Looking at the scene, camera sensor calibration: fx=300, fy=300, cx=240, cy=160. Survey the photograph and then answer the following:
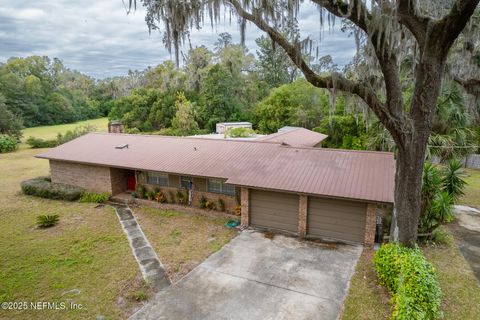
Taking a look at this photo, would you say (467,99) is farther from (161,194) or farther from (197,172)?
(161,194)

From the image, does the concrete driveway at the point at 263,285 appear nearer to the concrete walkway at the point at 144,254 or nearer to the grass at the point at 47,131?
the concrete walkway at the point at 144,254

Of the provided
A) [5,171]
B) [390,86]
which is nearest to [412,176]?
[390,86]

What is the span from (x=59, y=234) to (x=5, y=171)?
676 inches

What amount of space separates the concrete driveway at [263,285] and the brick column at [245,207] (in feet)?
5.22

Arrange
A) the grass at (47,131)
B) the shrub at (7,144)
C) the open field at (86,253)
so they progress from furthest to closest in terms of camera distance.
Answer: the grass at (47,131)
the shrub at (7,144)
the open field at (86,253)

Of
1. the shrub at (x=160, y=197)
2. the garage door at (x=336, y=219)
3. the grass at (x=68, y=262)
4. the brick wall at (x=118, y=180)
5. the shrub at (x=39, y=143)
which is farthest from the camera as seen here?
the shrub at (x=39, y=143)

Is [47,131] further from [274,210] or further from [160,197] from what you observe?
[274,210]

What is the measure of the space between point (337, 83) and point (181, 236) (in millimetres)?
7938

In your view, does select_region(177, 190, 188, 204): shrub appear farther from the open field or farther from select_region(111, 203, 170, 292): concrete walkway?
select_region(111, 203, 170, 292): concrete walkway

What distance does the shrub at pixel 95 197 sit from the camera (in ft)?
52.7

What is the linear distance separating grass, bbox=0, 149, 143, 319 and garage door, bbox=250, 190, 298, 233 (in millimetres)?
5140

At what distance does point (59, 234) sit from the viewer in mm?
12250

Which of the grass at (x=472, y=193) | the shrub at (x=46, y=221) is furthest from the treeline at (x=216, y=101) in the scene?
the shrub at (x=46, y=221)

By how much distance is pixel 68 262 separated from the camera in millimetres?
9875
